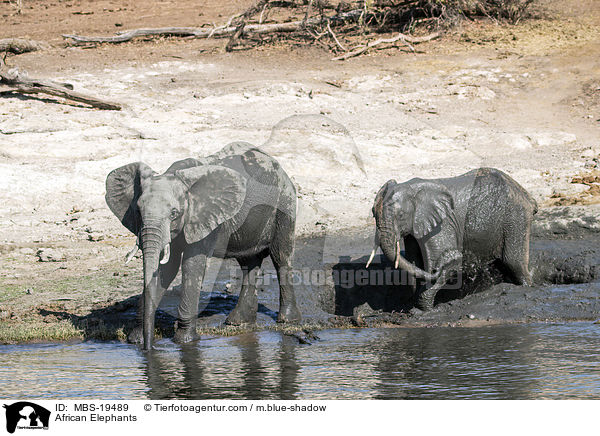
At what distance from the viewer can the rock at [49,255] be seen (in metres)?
11.4

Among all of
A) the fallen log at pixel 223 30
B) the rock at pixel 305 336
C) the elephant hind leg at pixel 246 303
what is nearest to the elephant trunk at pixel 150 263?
the rock at pixel 305 336

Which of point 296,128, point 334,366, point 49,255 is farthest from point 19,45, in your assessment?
point 334,366

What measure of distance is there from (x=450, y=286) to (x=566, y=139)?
6.55 metres

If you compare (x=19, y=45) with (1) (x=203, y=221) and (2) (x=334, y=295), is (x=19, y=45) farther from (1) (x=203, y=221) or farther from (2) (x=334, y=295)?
(1) (x=203, y=221)

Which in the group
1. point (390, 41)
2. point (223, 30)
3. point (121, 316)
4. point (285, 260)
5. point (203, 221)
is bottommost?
point (121, 316)

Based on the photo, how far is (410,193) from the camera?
9422 millimetres

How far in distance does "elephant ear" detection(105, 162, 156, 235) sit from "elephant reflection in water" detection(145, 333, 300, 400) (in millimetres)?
1287

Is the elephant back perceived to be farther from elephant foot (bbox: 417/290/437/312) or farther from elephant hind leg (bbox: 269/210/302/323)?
elephant hind leg (bbox: 269/210/302/323)

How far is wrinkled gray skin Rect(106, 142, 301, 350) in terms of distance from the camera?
24.7 feet

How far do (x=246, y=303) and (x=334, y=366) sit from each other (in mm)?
2128
